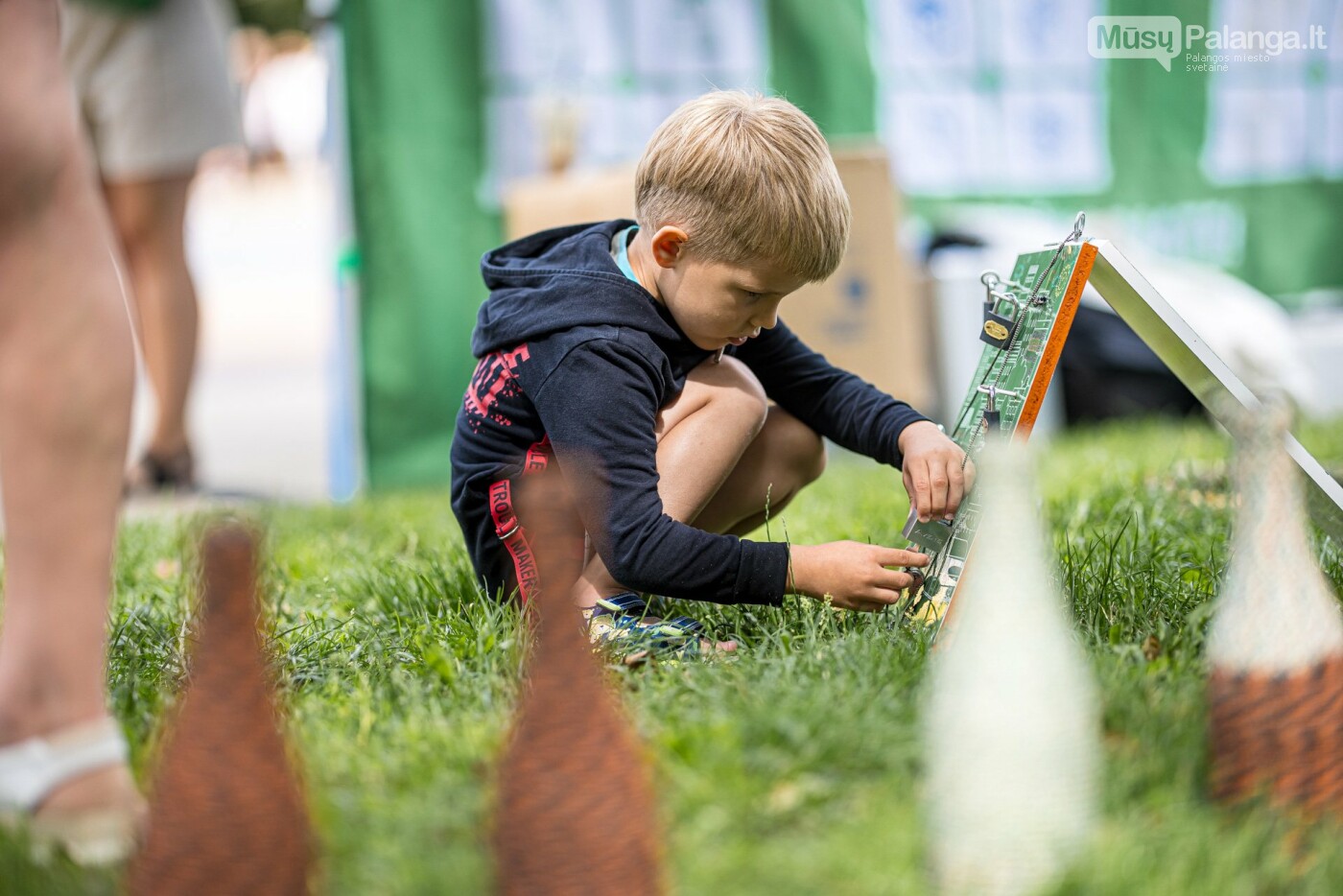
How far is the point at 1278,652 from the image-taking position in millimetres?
1181

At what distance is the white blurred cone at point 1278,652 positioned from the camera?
3.88 ft

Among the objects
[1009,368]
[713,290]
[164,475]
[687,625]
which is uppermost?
[713,290]

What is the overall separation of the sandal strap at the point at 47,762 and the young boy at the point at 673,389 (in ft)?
2.29

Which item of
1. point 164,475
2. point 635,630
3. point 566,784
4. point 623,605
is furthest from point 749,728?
point 164,475

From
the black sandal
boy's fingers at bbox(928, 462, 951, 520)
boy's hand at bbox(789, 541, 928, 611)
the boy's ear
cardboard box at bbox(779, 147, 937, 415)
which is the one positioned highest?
the boy's ear

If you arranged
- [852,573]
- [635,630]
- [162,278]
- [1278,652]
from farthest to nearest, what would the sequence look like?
[162,278] → [635,630] → [852,573] → [1278,652]

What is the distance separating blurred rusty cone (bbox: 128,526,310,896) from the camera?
104cm

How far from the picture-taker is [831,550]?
1.71 metres

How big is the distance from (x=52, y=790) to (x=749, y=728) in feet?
2.28

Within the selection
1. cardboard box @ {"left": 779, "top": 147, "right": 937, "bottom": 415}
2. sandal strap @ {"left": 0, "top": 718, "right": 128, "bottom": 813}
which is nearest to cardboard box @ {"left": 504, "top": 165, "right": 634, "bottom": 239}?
cardboard box @ {"left": 779, "top": 147, "right": 937, "bottom": 415}

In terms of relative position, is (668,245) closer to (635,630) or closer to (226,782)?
(635,630)

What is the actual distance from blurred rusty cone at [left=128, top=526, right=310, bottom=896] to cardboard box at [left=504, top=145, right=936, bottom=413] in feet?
11.0

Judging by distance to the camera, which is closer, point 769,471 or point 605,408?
point 605,408

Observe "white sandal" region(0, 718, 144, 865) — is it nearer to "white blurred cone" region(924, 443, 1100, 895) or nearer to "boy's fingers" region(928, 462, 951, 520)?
"white blurred cone" region(924, 443, 1100, 895)
